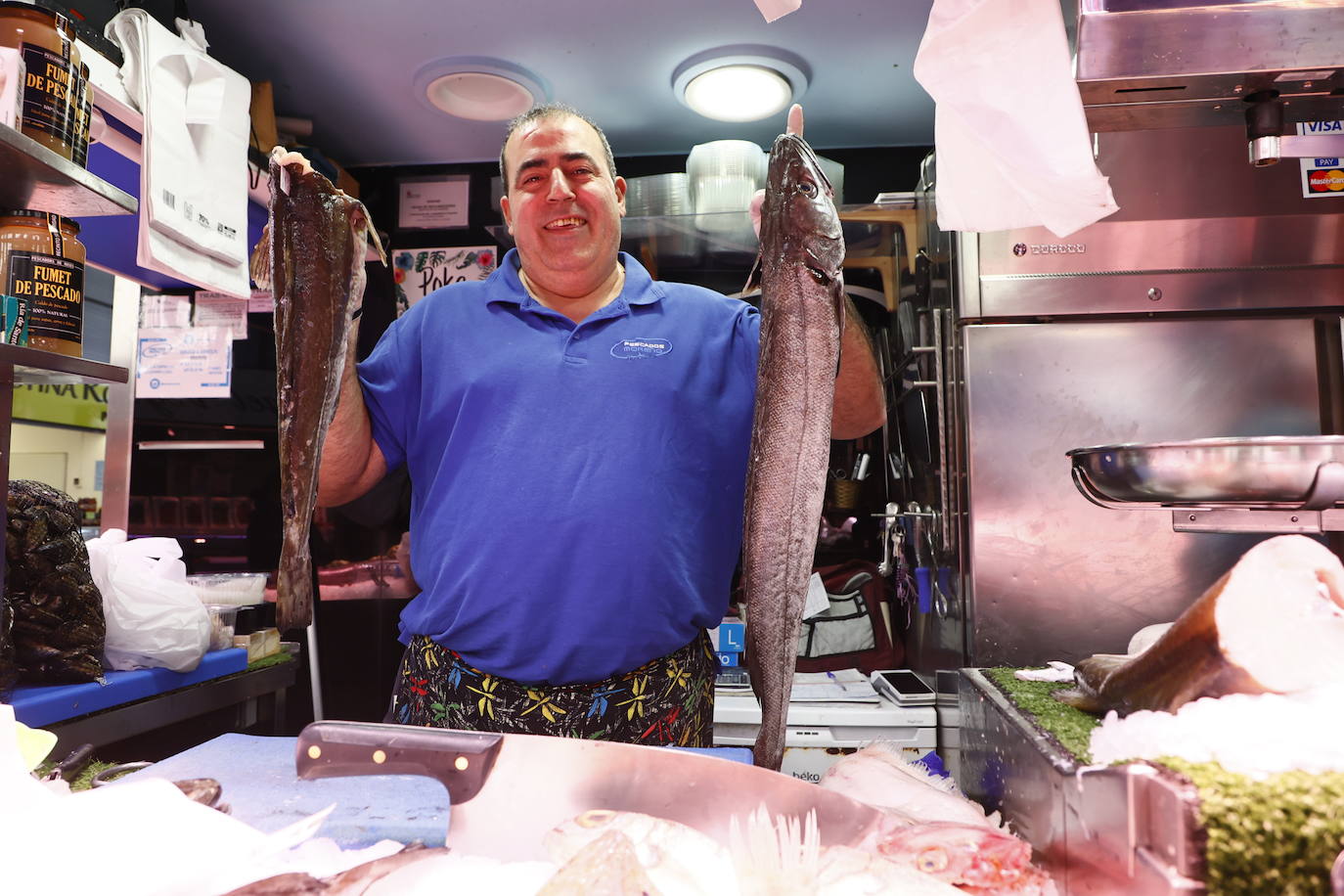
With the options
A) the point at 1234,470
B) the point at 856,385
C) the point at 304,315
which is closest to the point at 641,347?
the point at 856,385

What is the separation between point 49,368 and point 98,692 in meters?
1.04

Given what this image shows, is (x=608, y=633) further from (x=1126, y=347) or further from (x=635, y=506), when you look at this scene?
(x=1126, y=347)

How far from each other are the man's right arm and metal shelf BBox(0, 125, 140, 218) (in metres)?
0.76

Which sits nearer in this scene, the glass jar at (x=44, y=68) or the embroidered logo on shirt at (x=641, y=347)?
the glass jar at (x=44, y=68)

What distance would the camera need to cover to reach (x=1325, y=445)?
2.95 feet

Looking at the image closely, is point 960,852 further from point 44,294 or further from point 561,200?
point 44,294

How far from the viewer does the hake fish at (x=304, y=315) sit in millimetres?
1188

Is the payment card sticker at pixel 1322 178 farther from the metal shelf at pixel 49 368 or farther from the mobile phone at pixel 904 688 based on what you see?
the metal shelf at pixel 49 368

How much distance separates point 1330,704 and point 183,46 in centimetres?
388

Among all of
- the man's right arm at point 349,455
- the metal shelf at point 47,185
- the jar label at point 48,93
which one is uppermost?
the jar label at point 48,93

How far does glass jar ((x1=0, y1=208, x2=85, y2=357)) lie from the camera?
5.81 feet

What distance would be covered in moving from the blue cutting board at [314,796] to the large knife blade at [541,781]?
0.39ft

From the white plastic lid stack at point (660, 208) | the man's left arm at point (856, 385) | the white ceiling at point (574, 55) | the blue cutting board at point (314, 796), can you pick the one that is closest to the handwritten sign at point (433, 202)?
the white ceiling at point (574, 55)

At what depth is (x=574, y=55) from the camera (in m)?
3.75
